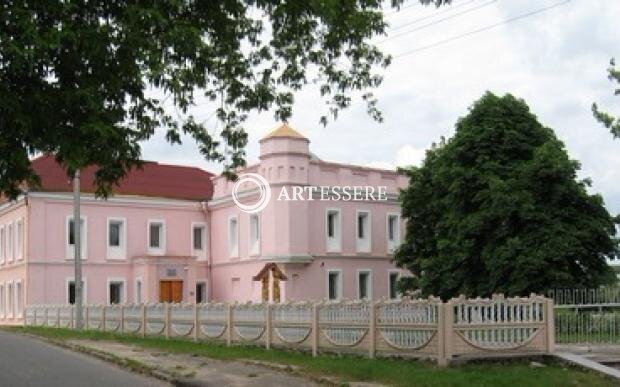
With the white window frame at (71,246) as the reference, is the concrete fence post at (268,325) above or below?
below

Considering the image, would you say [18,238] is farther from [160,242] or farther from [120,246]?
[160,242]

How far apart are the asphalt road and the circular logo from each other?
19427mm

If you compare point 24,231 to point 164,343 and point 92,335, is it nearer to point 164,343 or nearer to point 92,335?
point 92,335

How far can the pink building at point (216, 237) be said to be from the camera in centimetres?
4319

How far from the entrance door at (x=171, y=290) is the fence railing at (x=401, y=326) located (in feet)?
75.3

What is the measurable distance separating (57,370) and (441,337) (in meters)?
8.33

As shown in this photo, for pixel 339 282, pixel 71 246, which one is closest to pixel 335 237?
pixel 339 282

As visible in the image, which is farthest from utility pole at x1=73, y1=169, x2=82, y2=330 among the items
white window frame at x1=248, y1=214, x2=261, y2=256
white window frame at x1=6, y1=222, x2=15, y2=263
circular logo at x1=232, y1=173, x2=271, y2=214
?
white window frame at x1=6, y1=222, x2=15, y2=263

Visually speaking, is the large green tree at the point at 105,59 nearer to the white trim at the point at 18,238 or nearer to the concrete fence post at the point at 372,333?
the concrete fence post at the point at 372,333

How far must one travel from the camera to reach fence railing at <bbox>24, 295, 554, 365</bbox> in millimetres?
17281

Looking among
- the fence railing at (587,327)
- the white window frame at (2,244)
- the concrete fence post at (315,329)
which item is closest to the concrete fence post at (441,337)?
the concrete fence post at (315,329)

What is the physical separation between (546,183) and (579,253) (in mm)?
2808

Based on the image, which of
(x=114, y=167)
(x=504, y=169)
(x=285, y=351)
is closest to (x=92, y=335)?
(x=285, y=351)

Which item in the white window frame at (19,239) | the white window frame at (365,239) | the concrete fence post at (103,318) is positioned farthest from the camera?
the white window frame at (19,239)
